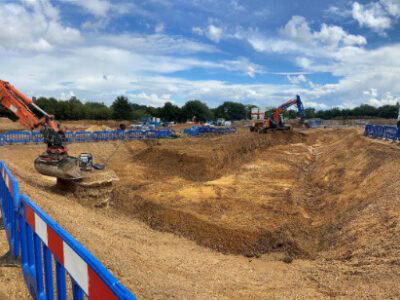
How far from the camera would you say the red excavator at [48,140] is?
1225 centimetres

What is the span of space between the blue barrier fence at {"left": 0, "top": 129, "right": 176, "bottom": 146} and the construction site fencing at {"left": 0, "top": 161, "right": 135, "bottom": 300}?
69.1 ft

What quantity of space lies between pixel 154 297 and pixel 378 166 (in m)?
15.2

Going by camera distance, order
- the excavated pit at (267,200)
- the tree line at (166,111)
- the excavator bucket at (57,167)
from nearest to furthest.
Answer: the excavated pit at (267,200) → the excavator bucket at (57,167) → the tree line at (166,111)

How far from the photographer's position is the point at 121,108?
281 ft

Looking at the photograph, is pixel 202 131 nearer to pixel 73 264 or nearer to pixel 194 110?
pixel 73 264

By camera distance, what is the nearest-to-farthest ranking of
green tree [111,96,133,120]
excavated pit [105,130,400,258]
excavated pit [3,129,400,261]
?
excavated pit [3,129,400,261] → excavated pit [105,130,400,258] → green tree [111,96,133,120]

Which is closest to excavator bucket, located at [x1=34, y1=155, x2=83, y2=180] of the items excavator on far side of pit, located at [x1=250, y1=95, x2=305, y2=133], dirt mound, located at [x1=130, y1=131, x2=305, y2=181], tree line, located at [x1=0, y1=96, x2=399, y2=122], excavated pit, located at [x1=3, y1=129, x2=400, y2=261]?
excavated pit, located at [x1=3, y1=129, x2=400, y2=261]

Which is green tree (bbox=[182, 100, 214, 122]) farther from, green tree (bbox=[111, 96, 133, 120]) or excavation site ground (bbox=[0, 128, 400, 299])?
excavation site ground (bbox=[0, 128, 400, 299])

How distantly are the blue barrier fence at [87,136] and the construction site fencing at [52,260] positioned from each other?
2105 cm

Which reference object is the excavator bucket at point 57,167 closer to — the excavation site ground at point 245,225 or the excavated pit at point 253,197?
the excavation site ground at point 245,225

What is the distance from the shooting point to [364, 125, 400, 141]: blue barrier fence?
24686mm

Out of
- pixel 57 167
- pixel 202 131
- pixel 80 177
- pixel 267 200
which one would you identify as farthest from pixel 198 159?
pixel 202 131

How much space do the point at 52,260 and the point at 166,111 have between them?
106 metres

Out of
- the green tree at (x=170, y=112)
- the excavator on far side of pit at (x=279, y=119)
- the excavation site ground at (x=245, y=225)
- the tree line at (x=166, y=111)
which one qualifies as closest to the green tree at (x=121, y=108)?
the tree line at (x=166, y=111)
